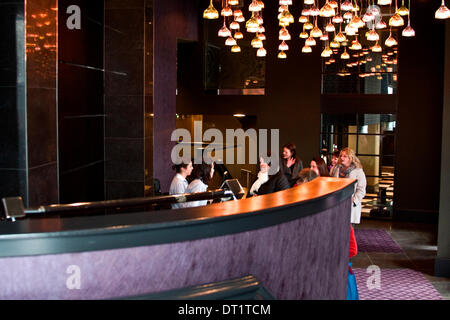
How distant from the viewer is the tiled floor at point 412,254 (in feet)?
26.1

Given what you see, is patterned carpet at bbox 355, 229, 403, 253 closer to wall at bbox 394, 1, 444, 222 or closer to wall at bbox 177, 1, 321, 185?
wall at bbox 394, 1, 444, 222

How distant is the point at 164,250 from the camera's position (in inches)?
105

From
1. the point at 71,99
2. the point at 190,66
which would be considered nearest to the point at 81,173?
the point at 71,99

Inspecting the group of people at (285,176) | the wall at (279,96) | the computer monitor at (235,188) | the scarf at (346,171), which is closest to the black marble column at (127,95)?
the group of people at (285,176)

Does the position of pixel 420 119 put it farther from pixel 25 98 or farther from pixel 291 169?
pixel 25 98

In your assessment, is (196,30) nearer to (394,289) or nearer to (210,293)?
(394,289)

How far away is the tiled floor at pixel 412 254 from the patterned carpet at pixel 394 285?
0.49 ft

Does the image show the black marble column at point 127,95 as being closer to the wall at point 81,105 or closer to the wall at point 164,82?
the wall at point 81,105

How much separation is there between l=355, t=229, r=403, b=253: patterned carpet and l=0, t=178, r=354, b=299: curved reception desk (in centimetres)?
615

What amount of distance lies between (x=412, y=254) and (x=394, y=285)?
1.87m

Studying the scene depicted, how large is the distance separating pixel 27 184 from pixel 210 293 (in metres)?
2.82

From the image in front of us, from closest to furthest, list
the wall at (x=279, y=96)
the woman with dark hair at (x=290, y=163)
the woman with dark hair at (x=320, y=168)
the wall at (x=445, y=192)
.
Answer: the woman with dark hair at (x=320, y=168), the wall at (x=445, y=192), the woman with dark hair at (x=290, y=163), the wall at (x=279, y=96)

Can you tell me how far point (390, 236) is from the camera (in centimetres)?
1052

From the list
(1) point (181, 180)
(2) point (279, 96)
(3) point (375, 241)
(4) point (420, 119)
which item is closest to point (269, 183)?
(1) point (181, 180)
